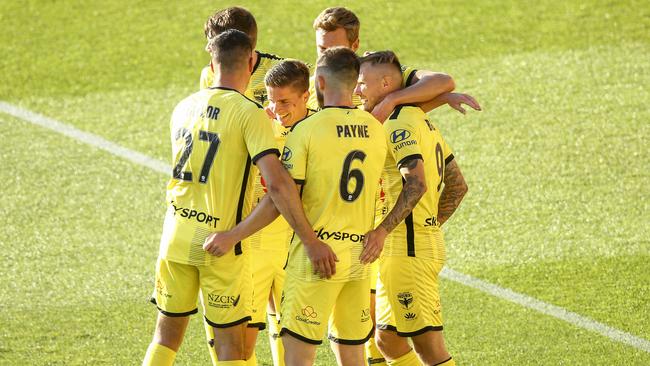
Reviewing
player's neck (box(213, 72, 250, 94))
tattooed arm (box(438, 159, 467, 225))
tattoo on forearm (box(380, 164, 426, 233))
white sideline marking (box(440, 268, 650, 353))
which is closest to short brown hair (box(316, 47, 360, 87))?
player's neck (box(213, 72, 250, 94))

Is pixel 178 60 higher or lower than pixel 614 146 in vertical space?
higher

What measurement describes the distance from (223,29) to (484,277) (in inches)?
132

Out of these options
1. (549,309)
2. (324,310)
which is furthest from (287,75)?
(549,309)

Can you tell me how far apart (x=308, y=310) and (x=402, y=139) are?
1.05 m

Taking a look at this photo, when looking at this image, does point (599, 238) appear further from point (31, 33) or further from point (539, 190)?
point (31, 33)

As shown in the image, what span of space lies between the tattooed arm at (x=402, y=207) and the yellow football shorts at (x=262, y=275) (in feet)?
3.00

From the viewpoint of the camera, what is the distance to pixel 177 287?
588 cm

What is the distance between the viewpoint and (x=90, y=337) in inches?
303

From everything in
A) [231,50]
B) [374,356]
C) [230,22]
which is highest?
[230,22]

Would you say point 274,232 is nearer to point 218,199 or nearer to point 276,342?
point 276,342

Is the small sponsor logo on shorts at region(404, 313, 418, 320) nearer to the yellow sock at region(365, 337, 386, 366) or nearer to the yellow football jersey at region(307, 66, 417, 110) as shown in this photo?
the yellow sock at region(365, 337, 386, 366)

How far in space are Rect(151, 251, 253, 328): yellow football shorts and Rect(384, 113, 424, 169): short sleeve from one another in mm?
982

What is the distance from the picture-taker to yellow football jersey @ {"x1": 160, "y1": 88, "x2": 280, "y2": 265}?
223 inches

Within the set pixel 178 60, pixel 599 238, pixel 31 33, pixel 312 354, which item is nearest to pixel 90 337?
pixel 312 354
